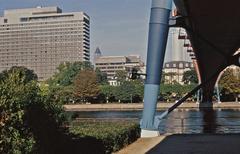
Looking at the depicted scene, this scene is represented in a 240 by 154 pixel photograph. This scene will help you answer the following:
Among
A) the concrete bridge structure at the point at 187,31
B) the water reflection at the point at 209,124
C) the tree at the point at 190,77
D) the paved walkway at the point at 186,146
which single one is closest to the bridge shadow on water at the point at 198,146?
the paved walkway at the point at 186,146

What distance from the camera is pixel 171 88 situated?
119 meters

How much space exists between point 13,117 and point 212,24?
81.2 ft

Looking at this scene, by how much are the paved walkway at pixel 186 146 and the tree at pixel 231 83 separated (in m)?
89.5

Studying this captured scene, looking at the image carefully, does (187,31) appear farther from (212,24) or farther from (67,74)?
(67,74)

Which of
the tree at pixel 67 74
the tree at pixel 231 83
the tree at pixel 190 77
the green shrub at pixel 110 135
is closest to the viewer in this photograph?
the green shrub at pixel 110 135

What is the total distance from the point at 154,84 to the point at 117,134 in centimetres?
527

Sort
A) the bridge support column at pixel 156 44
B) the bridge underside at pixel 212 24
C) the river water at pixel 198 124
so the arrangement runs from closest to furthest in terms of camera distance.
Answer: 1. the bridge support column at pixel 156 44
2. the bridge underside at pixel 212 24
3. the river water at pixel 198 124

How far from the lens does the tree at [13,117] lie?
9766 mm

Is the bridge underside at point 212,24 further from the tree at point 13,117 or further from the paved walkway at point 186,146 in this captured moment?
the tree at point 13,117

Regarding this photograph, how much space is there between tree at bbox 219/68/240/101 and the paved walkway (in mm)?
89482

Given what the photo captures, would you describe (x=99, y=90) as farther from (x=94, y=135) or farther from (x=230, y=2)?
(x=94, y=135)

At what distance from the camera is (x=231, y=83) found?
11194cm

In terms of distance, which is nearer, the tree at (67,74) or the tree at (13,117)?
the tree at (13,117)

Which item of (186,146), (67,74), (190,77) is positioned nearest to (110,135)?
(186,146)
